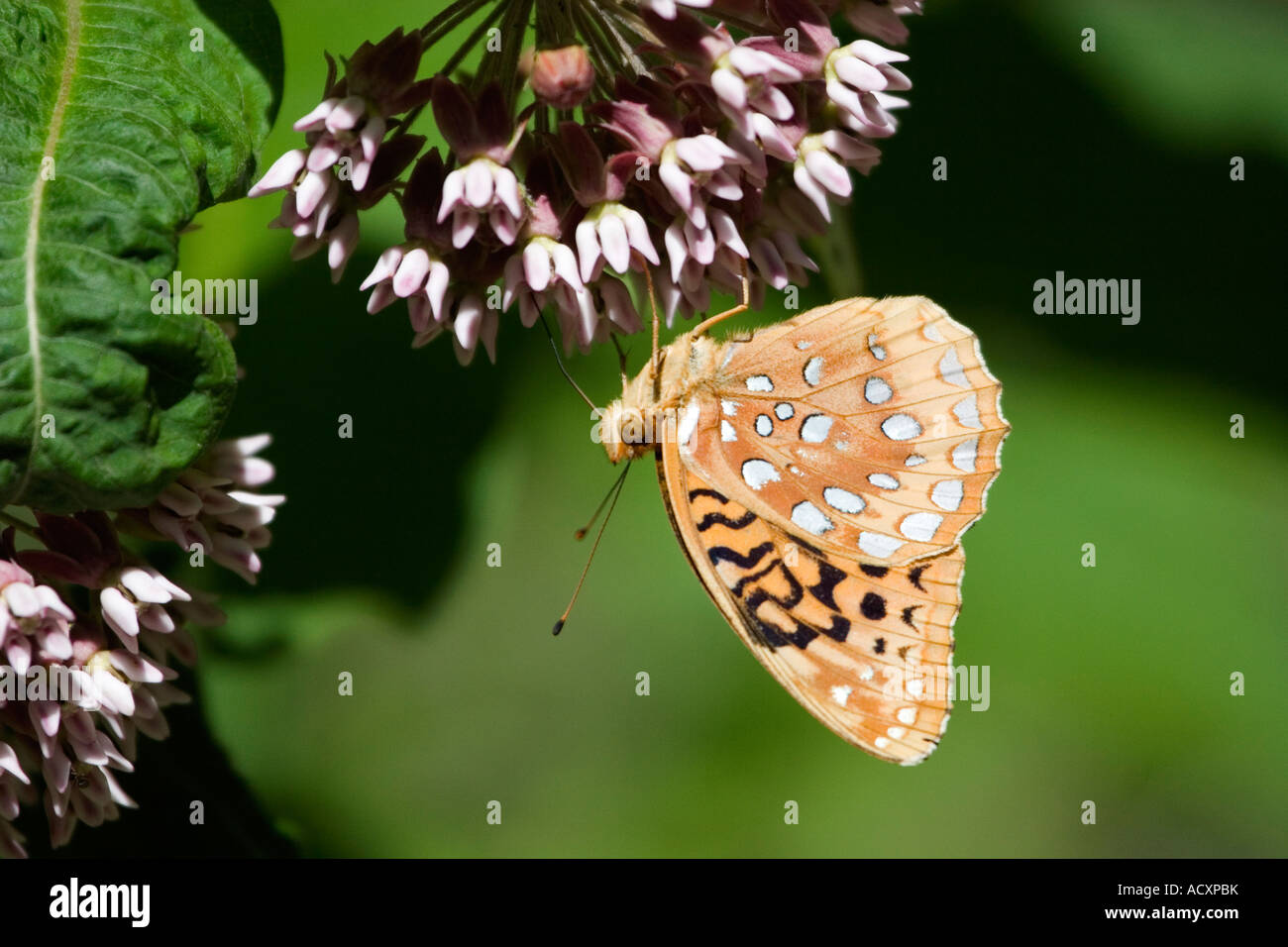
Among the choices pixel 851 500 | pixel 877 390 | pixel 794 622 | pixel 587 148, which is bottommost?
pixel 794 622

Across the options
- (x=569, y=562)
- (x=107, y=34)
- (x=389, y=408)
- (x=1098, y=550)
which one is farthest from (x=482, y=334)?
(x=1098, y=550)

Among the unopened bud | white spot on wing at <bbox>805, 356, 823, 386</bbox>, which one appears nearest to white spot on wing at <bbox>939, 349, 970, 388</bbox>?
white spot on wing at <bbox>805, 356, 823, 386</bbox>

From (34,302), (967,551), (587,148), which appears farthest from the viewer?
(967,551)

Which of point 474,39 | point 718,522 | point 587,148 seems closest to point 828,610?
point 718,522

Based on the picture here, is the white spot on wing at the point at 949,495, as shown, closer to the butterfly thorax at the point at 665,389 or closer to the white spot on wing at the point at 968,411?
the white spot on wing at the point at 968,411

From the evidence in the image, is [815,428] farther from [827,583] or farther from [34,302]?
[34,302]

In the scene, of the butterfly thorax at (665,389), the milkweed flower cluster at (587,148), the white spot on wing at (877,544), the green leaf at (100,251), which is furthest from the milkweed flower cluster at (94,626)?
the white spot on wing at (877,544)
